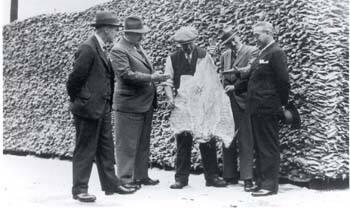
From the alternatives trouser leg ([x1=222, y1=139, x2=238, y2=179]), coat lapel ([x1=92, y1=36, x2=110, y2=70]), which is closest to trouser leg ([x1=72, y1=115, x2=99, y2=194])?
coat lapel ([x1=92, y1=36, x2=110, y2=70])

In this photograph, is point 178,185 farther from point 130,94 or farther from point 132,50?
point 132,50

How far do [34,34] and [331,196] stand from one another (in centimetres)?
733

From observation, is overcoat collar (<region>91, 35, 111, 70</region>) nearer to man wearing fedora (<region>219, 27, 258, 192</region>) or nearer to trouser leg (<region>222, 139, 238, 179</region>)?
man wearing fedora (<region>219, 27, 258, 192</region>)

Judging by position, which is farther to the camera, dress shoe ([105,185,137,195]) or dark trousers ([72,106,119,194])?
dress shoe ([105,185,137,195])

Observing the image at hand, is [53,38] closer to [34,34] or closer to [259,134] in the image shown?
[34,34]

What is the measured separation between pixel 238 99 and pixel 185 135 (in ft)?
2.62

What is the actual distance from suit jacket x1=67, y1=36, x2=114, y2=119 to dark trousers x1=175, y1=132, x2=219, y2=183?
136cm

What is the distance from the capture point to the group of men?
20.7 ft

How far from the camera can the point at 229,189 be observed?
7.19 meters

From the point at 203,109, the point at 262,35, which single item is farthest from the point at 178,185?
the point at 262,35

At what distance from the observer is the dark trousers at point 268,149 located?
6.58m

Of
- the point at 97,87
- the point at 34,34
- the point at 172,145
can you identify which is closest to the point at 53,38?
the point at 34,34

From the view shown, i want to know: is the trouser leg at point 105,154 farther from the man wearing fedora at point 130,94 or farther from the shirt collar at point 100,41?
the shirt collar at point 100,41

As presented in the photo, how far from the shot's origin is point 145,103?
7336 mm
